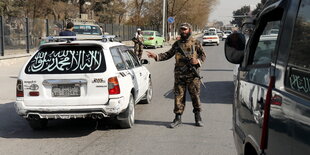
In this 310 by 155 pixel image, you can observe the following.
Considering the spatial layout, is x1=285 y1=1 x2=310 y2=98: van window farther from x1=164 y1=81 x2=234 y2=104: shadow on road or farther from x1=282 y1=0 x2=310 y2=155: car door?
x1=164 y1=81 x2=234 y2=104: shadow on road

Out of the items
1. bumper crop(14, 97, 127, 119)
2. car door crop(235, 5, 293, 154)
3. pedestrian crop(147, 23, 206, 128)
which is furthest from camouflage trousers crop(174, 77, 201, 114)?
car door crop(235, 5, 293, 154)

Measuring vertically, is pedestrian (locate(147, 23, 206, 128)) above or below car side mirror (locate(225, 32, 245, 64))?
below

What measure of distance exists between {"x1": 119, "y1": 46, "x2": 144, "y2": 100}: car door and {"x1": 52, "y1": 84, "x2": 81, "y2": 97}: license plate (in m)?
1.32

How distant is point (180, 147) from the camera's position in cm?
557

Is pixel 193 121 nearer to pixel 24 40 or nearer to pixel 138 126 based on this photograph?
pixel 138 126

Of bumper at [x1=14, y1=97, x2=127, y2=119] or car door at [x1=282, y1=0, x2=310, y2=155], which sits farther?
bumper at [x1=14, y1=97, x2=127, y2=119]

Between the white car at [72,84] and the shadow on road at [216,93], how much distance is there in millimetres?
3507

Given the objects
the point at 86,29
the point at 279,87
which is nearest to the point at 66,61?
the point at 279,87

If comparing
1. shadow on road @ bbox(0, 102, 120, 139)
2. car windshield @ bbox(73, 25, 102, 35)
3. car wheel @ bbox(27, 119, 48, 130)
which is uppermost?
car windshield @ bbox(73, 25, 102, 35)

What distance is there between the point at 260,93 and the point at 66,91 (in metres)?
4.00

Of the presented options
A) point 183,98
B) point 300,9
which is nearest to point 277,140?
point 300,9

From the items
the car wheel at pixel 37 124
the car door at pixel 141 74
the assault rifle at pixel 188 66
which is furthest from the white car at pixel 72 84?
the car door at pixel 141 74

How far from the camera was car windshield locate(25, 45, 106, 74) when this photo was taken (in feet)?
20.3

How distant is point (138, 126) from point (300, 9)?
5001mm
